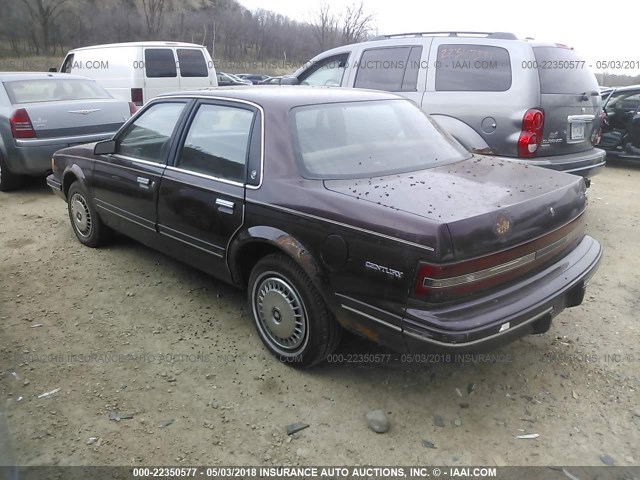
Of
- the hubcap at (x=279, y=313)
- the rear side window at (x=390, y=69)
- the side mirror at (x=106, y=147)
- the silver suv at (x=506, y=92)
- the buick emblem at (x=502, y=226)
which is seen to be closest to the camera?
the buick emblem at (x=502, y=226)

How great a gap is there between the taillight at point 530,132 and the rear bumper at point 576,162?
0.09 m

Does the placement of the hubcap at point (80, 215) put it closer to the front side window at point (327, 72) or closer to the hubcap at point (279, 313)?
the hubcap at point (279, 313)

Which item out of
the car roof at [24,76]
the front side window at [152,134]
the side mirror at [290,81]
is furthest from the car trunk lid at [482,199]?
the car roof at [24,76]

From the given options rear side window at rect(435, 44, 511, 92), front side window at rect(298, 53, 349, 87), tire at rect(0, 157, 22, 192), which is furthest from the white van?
rear side window at rect(435, 44, 511, 92)

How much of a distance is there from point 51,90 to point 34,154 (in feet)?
4.02

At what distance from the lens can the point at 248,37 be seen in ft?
172

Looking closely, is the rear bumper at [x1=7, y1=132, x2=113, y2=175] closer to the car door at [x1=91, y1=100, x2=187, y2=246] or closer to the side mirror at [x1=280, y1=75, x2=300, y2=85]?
the car door at [x1=91, y1=100, x2=187, y2=246]

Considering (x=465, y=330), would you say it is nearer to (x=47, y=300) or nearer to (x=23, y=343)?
(x=23, y=343)

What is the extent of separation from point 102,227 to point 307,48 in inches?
1849

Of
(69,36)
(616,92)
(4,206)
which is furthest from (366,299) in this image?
(69,36)

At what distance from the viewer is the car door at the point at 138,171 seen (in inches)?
153

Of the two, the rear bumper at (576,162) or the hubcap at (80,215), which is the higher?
the rear bumper at (576,162)

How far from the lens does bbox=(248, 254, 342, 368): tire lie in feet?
9.39

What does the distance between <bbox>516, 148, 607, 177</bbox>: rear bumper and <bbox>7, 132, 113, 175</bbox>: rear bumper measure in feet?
18.2
